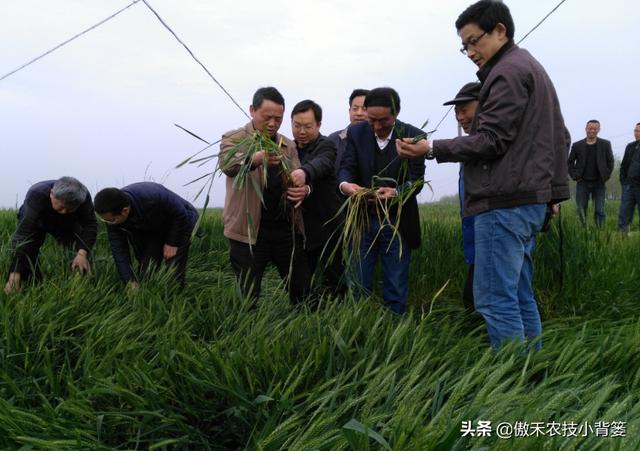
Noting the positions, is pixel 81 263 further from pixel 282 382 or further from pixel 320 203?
pixel 282 382

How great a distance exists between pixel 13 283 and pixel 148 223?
2.67 ft

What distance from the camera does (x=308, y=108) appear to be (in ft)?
9.80

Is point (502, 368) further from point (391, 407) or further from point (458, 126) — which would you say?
point (458, 126)

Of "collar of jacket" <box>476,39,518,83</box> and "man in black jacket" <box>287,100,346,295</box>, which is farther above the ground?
"collar of jacket" <box>476,39,518,83</box>

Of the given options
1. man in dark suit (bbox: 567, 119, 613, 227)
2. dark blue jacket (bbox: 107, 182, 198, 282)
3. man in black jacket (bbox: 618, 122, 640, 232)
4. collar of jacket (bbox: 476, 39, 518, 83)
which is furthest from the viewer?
man in dark suit (bbox: 567, 119, 613, 227)

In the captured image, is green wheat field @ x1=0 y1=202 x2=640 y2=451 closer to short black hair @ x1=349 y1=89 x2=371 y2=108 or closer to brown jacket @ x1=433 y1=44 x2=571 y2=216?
brown jacket @ x1=433 y1=44 x2=571 y2=216

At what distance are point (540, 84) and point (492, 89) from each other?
19 centimetres

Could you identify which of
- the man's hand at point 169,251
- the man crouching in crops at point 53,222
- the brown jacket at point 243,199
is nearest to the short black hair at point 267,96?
the brown jacket at point 243,199

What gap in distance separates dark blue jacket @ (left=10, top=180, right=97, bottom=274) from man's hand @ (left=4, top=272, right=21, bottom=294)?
101mm

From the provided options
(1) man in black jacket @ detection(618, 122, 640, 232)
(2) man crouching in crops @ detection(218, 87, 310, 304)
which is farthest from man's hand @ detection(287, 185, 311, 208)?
(1) man in black jacket @ detection(618, 122, 640, 232)

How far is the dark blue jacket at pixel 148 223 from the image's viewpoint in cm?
319

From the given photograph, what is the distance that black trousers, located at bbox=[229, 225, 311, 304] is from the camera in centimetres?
282

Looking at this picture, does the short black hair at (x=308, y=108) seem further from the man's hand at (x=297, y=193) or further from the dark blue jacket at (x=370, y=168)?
the man's hand at (x=297, y=193)

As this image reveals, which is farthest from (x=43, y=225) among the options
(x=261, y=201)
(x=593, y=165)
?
(x=593, y=165)
